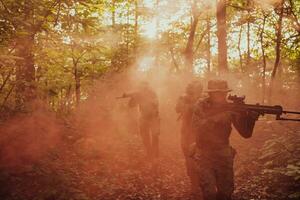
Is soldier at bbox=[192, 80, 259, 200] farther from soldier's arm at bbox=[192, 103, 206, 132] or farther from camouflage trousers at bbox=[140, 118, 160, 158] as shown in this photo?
camouflage trousers at bbox=[140, 118, 160, 158]

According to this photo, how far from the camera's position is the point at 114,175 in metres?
8.88

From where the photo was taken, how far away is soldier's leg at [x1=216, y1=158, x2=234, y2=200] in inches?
234

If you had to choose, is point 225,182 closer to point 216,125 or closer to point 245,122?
point 216,125

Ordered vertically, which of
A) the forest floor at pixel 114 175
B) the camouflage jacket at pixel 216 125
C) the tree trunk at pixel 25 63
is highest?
the tree trunk at pixel 25 63

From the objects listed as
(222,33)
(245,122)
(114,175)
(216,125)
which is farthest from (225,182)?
(222,33)

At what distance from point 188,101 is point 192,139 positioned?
103 cm

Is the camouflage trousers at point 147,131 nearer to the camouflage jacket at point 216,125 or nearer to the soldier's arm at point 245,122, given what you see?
the camouflage jacket at point 216,125

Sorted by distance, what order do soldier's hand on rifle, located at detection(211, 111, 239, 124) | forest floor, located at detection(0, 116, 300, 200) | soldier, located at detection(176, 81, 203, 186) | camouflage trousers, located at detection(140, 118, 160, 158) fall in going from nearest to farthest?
soldier's hand on rifle, located at detection(211, 111, 239, 124) < forest floor, located at detection(0, 116, 300, 200) < soldier, located at detection(176, 81, 203, 186) < camouflage trousers, located at detection(140, 118, 160, 158)

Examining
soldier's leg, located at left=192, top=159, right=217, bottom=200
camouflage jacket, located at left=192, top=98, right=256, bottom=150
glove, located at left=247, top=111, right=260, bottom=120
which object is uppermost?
glove, located at left=247, top=111, right=260, bottom=120

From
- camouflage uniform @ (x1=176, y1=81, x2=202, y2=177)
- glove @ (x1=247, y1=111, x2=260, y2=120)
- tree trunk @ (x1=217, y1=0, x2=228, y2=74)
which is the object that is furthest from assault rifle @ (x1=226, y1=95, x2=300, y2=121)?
tree trunk @ (x1=217, y1=0, x2=228, y2=74)

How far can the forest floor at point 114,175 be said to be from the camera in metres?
6.68

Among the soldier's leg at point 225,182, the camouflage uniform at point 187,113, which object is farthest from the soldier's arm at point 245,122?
the camouflage uniform at point 187,113

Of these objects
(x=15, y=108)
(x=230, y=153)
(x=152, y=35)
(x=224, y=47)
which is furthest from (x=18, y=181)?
(x=152, y=35)

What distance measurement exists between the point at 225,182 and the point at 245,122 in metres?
1.18
